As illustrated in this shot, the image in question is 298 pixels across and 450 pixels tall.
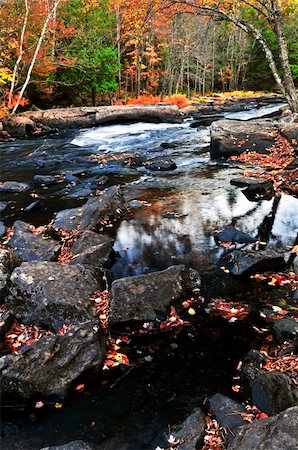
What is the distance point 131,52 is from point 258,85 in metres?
24.6

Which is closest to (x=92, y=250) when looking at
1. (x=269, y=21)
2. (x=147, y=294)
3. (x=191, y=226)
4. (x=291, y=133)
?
(x=147, y=294)

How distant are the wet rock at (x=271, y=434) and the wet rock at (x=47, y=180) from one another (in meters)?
10.1

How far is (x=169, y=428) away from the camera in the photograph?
346 cm

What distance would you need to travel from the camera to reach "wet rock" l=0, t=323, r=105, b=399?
3828mm

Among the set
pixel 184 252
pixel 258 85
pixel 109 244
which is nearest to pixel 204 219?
pixel 184 252

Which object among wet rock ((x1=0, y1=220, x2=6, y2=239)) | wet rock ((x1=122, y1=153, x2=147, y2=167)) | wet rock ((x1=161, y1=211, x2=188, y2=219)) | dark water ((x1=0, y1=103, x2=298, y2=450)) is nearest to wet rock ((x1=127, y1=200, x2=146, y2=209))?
dark water ((x1=0, y1=103, x2=298, y2=450))

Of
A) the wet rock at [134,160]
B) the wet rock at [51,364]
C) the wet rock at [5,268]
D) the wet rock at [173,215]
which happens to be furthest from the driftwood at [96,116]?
the wet rock at [51,364]

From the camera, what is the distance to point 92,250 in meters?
6.51

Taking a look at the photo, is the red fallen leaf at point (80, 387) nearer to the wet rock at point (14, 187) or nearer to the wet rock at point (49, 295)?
the wet rock at point (49, 295)

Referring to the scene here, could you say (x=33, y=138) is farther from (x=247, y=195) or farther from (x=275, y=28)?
(x=247, y=195)

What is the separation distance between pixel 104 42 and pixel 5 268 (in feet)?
97.2

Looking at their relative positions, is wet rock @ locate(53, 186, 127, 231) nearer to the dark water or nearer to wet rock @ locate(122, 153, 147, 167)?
the dark water

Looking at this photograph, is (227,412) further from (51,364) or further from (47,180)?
(47,180)

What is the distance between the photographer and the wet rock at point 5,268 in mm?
5438
